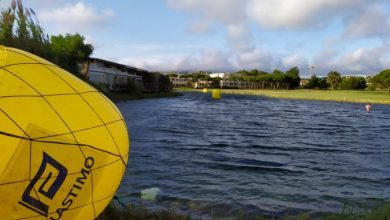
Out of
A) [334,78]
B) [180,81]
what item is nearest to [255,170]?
[334,78]

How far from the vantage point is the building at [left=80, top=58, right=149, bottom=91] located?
2200 inches

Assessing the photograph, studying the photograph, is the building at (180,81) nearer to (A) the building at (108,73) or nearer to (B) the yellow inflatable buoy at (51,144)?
(A) the building at (108,73)

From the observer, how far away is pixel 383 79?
124812 mm

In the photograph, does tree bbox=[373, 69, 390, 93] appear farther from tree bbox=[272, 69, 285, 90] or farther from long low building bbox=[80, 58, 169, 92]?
long low building bbox=[80, 58, 169, 92]

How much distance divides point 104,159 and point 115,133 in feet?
0.92

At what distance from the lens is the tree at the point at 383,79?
123 meters

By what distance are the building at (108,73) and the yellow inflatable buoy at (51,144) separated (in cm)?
4838

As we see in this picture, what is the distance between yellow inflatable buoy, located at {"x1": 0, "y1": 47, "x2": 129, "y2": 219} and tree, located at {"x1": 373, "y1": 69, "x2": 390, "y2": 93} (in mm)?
128449

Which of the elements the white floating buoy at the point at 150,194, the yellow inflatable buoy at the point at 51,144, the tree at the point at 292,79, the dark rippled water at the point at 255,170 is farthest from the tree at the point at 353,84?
the yellow inflatable buoy at the point at 51,144

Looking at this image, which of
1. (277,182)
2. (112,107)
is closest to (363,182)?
(277,182)

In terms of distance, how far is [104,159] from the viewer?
3758mm

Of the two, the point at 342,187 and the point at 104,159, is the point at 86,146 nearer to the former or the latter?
the point at 104,159

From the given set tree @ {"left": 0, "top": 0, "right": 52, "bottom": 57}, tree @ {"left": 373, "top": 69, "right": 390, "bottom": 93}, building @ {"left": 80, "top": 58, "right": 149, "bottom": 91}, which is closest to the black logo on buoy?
tree @ {"left": 0, "top": 0, "right": 52, "bottom": 57}

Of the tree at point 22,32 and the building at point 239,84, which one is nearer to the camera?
the tree at point 22,32
